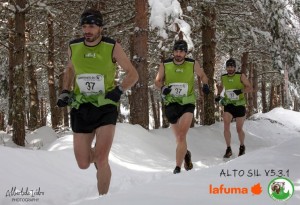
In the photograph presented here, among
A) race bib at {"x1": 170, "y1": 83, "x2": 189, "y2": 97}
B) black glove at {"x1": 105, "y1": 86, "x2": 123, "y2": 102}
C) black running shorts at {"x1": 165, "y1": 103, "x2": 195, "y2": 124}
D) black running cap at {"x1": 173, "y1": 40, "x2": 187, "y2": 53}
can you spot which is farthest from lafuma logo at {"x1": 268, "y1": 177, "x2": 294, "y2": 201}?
black running cap at {"x1": 173, "y1": 40, "x2": 187, "y2": 53}

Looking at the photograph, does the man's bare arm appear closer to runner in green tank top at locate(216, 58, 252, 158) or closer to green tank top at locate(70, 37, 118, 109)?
green tank top at locate(70, 37, 118, 109)

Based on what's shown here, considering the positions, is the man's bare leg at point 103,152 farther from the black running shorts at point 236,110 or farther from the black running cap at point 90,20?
the black running shorts at point 236,110

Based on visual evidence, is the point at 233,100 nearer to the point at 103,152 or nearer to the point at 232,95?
the point at 232,95

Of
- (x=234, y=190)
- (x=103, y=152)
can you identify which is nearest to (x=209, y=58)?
(x=103, y=152)

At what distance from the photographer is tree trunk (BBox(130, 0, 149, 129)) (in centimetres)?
1002

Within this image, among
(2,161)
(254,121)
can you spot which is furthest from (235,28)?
(2,161)

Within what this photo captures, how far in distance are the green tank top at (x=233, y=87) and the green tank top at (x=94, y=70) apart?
537 centimetres

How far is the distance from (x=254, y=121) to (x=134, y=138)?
745cm

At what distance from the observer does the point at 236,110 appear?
31.2 feet

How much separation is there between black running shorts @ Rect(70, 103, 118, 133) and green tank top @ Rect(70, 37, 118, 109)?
59mm

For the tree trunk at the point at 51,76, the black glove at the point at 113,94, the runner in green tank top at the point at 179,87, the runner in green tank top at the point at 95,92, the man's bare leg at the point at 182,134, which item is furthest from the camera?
the tree trunk at the point at 51,76

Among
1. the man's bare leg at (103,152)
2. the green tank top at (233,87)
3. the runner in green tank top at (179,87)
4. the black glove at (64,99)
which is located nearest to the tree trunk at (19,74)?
the runner in green tank top at (179,87)

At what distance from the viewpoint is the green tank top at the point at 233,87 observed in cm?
948

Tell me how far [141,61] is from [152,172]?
3642 mm
